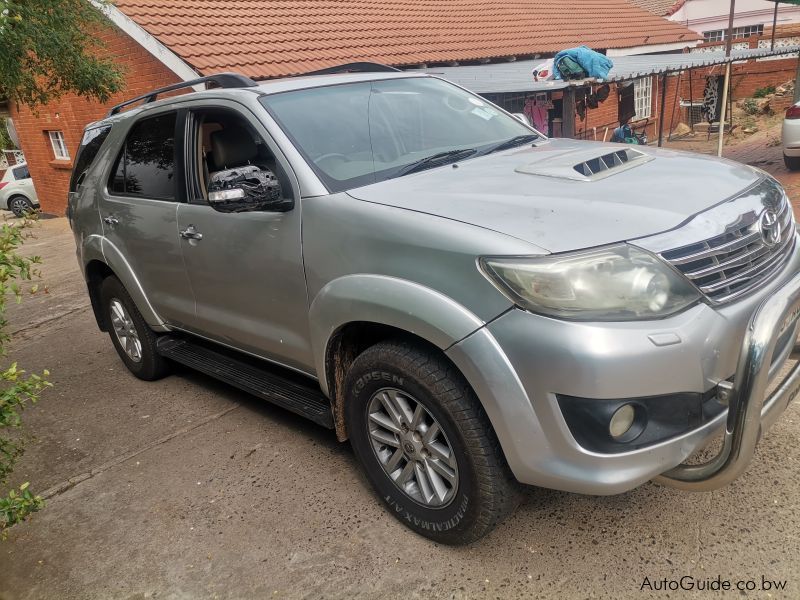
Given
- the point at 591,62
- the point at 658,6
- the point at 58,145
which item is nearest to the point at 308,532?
the point at 591,62

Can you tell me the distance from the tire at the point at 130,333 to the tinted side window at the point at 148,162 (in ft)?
2.52

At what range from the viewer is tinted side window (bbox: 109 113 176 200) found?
3.91 meters

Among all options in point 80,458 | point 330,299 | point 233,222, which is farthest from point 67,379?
point 330,299

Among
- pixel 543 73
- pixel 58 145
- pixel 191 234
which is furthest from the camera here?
pixel 58 145

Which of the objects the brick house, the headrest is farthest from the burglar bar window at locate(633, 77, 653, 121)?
the headrest

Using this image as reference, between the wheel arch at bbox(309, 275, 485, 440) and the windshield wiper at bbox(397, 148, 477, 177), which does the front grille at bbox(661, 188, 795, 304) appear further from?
the windshield wiper at bbox(397, 148, 477, 177)

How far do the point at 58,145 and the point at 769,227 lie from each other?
15895 millimetres

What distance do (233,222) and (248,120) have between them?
19.7 inches

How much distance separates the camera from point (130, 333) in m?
4.86

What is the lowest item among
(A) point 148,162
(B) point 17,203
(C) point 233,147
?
(B) point 17,203

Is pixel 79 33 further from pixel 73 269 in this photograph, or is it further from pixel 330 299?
pixel 330 299

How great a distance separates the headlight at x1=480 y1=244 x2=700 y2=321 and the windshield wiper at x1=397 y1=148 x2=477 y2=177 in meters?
1.07

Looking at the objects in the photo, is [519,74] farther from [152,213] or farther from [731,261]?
[731,261]

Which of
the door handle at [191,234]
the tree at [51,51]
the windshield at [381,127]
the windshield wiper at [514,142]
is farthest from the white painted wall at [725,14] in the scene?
the door handle at [191,234]
